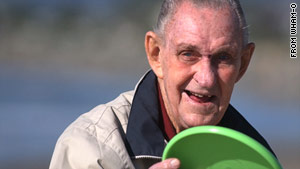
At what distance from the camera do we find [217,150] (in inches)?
94.3

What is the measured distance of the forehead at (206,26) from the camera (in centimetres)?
261

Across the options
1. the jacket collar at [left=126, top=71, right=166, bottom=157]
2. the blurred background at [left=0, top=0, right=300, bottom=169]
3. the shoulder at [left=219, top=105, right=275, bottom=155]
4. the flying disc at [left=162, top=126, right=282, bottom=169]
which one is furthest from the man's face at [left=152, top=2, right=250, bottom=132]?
the blurred background at [left=0, top=0, right=300, bottom=169]

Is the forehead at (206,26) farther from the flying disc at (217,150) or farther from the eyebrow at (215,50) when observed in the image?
the flying disc at (217,150)

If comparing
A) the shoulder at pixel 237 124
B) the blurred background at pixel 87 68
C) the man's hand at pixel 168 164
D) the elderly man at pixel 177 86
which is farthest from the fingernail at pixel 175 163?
the blurred background at pixel 87 68

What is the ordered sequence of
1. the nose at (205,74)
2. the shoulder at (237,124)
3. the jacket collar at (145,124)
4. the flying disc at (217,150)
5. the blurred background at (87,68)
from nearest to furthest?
the flying disc at (217,150), the nose at (205,74), the jacket collar at (145,124), the shoulder at (237,124), the blurred background at (87,68)

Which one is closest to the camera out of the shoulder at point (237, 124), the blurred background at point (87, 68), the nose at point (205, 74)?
the nose at point (205, 74)

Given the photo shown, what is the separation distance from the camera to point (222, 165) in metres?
2.43

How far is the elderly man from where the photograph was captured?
8.59ft

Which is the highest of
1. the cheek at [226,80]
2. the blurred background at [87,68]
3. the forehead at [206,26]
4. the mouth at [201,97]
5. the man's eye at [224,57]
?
the forehead at [206,26]

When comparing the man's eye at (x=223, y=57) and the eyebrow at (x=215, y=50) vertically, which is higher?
the eyebrow at (x=215, y=50)

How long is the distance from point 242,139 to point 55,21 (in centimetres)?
953

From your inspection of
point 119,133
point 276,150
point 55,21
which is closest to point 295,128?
point 276,150

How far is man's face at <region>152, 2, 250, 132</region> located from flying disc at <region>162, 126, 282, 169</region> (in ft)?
0.86

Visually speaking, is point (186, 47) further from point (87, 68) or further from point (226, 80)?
point (87, 68)
